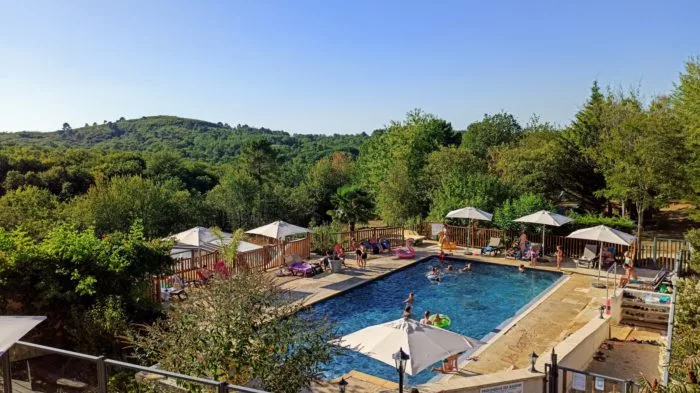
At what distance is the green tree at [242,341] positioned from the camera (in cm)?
577

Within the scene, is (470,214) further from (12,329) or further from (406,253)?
(12,329)

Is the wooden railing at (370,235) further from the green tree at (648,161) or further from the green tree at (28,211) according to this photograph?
the green tree at (28,211)

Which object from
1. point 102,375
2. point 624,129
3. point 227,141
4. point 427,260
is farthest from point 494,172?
point 227,141

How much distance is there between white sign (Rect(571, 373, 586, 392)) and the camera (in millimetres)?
7863

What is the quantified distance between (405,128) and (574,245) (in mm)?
28440

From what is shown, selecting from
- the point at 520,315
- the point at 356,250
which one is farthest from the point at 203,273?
the point at 520,315

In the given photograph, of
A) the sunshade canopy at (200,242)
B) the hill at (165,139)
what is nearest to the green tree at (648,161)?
the sunshade canopy at (200,242)

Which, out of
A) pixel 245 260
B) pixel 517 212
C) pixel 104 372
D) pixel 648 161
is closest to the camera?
pixel 104 372

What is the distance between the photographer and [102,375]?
476 cm

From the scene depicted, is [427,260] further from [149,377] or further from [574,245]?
[149,377]

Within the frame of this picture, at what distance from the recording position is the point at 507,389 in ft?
25.7

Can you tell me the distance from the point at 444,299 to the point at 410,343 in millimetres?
8880

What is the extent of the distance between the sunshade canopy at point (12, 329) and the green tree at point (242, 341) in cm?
137

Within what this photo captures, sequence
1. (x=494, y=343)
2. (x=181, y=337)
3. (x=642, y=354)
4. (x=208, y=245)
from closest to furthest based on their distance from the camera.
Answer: (x=181, y=337)
(x=642, y=354)
(x=494, y=343)
(x=208, y=245)
